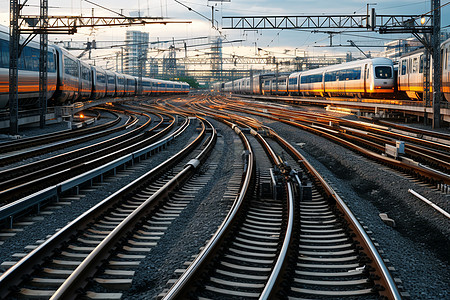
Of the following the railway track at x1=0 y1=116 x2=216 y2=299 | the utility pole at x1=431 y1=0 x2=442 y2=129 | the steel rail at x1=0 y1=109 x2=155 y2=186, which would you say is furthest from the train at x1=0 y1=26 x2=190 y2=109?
the utility pole at x1=431 y1=0 x2=442 y2=129

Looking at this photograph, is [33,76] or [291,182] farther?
[33,76]

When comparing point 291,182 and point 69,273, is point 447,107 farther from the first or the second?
point 69,273

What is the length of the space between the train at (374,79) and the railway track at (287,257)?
57.5ft

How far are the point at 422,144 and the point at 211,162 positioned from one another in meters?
8.38

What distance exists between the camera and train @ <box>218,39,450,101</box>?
28.3 meters

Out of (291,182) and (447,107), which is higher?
(447,107)

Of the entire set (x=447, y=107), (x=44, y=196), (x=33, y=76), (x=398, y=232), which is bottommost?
(x=398, y=232)

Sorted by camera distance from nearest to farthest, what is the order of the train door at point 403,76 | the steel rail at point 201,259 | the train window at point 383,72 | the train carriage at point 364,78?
1. the steel rail at point 201,259
2. the train door at point 403,76
3. the train window at point 383,72
4. the train carriage at point 364,78

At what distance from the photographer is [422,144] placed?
1855 cm

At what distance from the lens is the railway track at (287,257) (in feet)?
17.5

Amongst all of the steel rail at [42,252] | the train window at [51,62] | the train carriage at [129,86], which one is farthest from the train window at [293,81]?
the steel rail at [42,252]

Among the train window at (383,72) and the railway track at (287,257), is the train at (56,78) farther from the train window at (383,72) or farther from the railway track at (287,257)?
the train window at (383,72)

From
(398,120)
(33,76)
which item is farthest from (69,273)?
(398,120)

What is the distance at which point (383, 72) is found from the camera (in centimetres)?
3419
